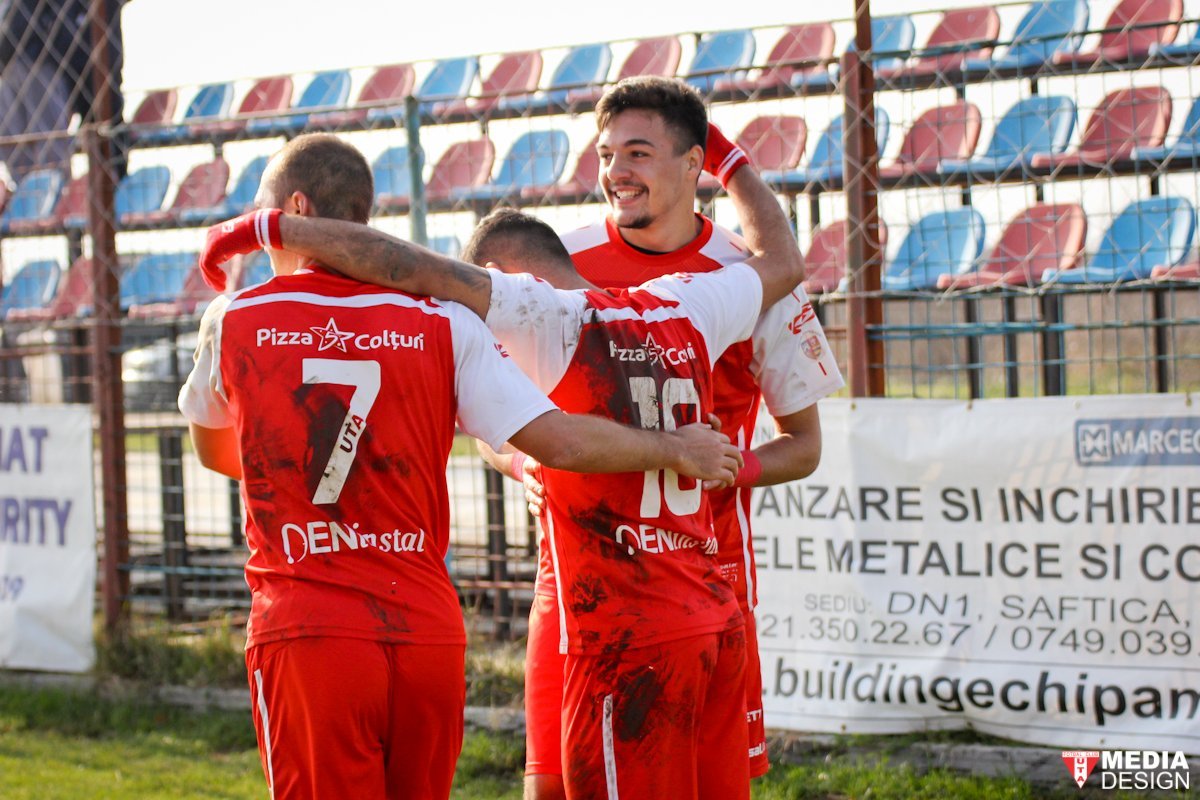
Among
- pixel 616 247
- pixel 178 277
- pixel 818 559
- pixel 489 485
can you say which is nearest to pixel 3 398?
pixel 178 277

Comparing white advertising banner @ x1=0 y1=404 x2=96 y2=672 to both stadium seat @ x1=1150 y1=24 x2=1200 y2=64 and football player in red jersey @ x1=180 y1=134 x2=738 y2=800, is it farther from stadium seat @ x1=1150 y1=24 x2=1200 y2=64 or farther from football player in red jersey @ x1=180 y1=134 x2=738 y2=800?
stadium seat @ x1=1150 y1=24 x2=1200 y2=64

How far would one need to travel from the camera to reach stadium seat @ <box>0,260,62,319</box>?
11.2m

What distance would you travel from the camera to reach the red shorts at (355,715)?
2537 millimetres

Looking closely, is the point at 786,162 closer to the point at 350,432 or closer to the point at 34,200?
the point at 350,432

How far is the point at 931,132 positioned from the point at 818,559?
4456 mm

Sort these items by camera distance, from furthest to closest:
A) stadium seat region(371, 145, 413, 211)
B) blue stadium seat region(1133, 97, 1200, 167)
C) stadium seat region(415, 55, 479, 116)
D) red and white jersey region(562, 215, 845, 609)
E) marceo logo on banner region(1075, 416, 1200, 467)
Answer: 1. stadium seat region(415, 55, 479, 116)
2. stadium seat region(371, 145, 413, 211)
3. blue stadium seat region(1133, 97, 1200, 167)
4. marceo logo on banner region(1075, 416, 1200, 467)
5. red and white jersey region(562, 215, 845, 609)

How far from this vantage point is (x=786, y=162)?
8711 mm

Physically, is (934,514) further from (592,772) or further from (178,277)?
(178,277)

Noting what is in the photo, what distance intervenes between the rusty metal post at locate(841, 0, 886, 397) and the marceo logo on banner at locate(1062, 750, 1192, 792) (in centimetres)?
172

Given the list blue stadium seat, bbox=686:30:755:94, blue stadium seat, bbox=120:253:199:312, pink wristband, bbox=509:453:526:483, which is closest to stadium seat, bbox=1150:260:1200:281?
blue stadium seat, bbox=686:30:755:94

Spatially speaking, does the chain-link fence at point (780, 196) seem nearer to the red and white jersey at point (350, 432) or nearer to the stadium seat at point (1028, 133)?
the stadium seat at point (1028, 133)

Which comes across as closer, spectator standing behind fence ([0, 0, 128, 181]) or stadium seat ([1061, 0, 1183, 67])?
stadium seat ([1061, 0, 1183, 67])

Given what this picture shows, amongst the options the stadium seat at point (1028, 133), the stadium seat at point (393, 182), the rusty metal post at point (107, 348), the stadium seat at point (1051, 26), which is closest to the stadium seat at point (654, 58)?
the stadium seat at point (393, 182)

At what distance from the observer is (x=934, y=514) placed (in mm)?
5340
